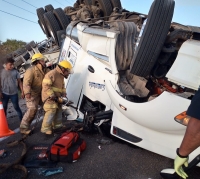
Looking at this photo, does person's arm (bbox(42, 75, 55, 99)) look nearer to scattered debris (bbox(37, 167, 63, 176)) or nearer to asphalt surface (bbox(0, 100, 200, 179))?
asphalt surface (bbox(0, 100, 200, 179))

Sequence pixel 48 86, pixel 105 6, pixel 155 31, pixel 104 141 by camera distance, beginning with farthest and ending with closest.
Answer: pixel 105 6
pixel 48 86
pixel 104 141
pixel 155 31

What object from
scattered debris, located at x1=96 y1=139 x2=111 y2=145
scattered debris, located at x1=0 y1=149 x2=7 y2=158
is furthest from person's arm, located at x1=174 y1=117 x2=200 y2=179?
scattered debris, located at x1=0 y1=149 x2=7 y2=158

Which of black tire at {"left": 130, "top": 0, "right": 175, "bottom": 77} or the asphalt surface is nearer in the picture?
black tire at {"left": 130, "top": 0, "right": 175, "bottom": 77}

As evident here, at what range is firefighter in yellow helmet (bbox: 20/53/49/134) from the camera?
4152 millimetres

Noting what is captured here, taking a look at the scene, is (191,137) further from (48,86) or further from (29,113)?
(29,113)

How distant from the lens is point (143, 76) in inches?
103

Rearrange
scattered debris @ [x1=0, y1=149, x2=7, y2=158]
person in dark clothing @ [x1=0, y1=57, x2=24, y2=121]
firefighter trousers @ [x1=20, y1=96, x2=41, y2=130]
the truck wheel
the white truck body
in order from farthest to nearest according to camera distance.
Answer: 1. person in dark clothing @ [x1=0, y1=57, x2=24, y2=121]
2. firefighter trousers @ [x1=20, y1=96, x2=41, y2=130]
3. scattered debris @ [x1=0, y1=149, x2=7, y2=158]
4. the truck wheel
5. the white truck body

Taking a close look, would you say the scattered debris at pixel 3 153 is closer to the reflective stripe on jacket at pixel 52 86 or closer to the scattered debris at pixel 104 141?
the reflective stripe on jacket at pixel 52 86

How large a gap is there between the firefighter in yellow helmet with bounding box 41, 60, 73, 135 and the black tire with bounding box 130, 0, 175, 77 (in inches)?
78.9

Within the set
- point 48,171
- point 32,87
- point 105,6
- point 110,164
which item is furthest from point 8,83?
point 105,6

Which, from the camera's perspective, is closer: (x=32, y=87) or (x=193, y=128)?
(x=193, y=128)

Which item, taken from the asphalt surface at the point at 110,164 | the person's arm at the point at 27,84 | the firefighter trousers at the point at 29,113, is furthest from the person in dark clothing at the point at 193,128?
the firefighter trousers at the point at 29,113

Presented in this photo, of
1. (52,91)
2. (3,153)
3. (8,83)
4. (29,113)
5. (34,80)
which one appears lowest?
(3,153)

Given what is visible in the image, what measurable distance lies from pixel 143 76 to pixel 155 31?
1.69ft
